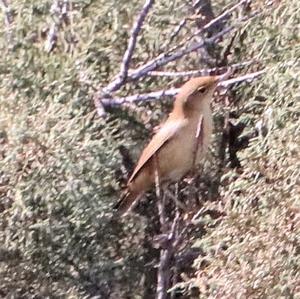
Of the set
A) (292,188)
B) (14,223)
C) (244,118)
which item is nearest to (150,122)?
(244,118)

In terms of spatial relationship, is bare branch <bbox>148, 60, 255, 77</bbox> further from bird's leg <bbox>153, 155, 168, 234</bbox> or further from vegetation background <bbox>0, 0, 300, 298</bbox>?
bird's leg <bbox>153, 155, 168, 234</bbox>

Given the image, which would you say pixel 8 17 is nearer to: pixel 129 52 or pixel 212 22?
pixel 129 52

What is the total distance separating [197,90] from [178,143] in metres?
0.23

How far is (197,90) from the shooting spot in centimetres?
366

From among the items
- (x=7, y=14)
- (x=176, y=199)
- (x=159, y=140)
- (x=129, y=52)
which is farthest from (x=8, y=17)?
(x=176, y=199)

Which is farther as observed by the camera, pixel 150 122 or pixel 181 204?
pixel 150 122

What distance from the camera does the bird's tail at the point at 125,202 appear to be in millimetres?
3477

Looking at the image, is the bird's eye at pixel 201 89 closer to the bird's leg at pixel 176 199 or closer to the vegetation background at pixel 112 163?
the vegetation background at pixel 112 163

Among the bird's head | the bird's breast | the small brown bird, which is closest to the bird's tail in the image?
the small brown bird

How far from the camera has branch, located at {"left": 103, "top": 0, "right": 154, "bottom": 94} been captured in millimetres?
3449

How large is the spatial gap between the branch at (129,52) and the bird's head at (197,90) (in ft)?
0.67

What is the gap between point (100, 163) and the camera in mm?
3408

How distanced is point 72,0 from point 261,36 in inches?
23.3

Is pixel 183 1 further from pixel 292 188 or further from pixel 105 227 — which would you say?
pixel 292 188
